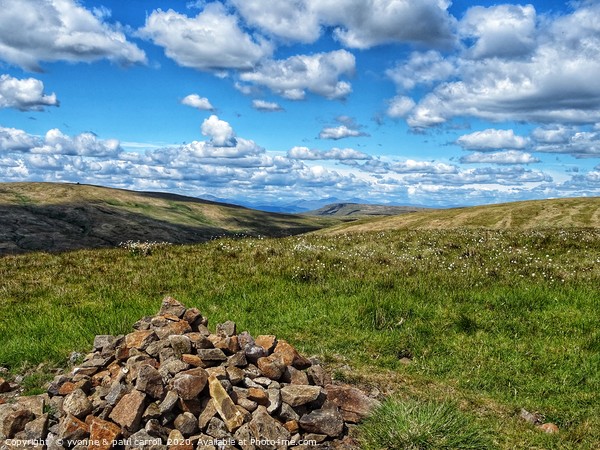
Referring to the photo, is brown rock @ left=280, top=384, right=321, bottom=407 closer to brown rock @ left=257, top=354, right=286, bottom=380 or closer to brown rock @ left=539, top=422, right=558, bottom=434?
brown rock @ left=257, top=354, right=286, bottom=380

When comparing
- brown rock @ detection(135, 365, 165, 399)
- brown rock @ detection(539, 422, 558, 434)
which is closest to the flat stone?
brown rock @ detection(135, 365, 165, 399)

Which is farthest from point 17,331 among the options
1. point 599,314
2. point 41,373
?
point 599,314

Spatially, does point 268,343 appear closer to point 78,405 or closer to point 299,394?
point 299,394

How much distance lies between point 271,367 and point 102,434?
8.66ft

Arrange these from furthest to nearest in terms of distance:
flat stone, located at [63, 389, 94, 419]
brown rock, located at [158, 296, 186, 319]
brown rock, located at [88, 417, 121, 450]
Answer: brown rock, located at [158, 296, 186, 319] < flat stone, located at [63, 389, 94, 419] < brown rock, located at [88, 417, 121, 450]

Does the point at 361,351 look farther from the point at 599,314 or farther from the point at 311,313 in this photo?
the point at 599,314

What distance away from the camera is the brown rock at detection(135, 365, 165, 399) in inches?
261

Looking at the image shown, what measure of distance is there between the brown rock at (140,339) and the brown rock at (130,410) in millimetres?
1585

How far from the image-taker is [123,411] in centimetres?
640

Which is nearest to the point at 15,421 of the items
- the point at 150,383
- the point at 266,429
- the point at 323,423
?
the point at 150,383

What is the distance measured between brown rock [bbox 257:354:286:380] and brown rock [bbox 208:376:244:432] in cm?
115

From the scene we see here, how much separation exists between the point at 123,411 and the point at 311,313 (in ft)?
21.9

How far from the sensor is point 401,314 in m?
12.5

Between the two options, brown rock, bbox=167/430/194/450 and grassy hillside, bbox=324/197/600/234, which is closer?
brown rock, bbox=167/430/194/450
